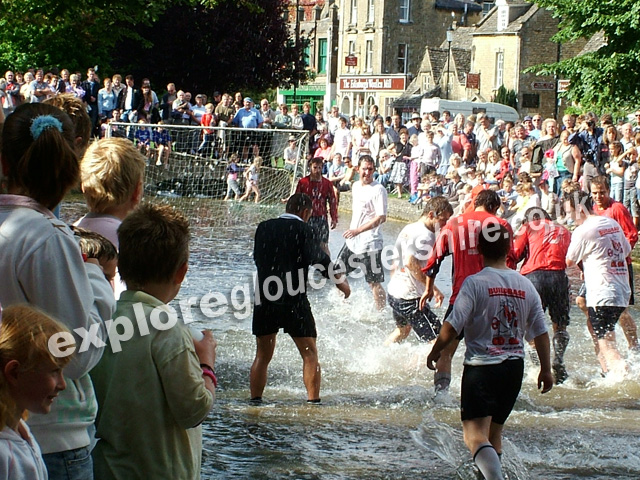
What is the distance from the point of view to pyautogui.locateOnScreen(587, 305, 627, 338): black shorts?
8.96 metres

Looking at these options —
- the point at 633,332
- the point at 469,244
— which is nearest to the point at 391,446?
the point at 469,244

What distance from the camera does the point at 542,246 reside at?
29.5ft

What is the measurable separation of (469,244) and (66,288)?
5.27 meters

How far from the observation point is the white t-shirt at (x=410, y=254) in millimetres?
9023

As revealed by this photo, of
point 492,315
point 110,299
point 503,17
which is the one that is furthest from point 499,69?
point 110,299

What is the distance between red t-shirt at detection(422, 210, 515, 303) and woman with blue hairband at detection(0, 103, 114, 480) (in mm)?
4968

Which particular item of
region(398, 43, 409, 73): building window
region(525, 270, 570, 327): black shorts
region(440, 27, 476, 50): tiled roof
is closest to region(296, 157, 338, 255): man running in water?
region(525, 270, 570, 327): black shorts

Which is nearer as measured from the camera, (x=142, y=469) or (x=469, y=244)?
(x=142, y=469)

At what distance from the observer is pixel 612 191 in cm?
1691

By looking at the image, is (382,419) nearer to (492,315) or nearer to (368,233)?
(492,315)

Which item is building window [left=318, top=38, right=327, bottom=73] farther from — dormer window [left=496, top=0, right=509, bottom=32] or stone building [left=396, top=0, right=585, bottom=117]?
dormer window [left=496, top=0, right=509, bottom=32]

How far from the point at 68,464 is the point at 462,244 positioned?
5.22 meters

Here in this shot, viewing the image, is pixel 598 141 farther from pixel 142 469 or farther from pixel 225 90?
pixel 225 90

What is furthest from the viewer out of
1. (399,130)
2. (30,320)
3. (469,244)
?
(399,130)
